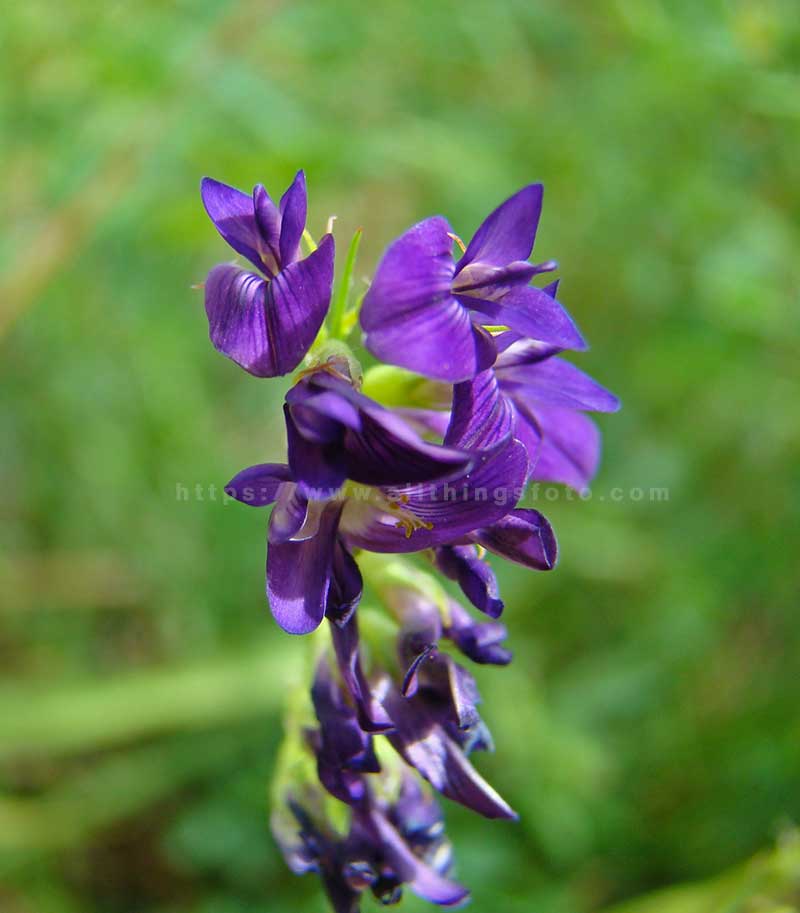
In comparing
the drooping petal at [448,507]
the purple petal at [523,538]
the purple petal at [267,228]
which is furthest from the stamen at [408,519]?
the purple petal at [267,228]

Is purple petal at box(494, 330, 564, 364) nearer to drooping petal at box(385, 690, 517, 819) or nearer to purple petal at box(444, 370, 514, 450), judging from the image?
purple petal at box(444, 370, 514, 450)

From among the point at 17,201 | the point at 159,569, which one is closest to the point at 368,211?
the point at 17,201

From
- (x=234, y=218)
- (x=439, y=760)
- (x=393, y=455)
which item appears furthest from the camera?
(x=439, y=760)

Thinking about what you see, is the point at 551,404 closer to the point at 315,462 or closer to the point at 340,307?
the point at 340,307

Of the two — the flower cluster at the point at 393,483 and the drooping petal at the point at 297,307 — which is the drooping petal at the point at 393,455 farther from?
the drooping petal at the point at 297,307

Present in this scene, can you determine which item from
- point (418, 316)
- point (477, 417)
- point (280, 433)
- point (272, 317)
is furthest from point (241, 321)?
point (280, 433)

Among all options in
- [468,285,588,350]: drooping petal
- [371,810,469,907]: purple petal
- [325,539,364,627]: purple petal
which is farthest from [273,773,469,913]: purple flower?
[468,285,588,350]: drooping petal
